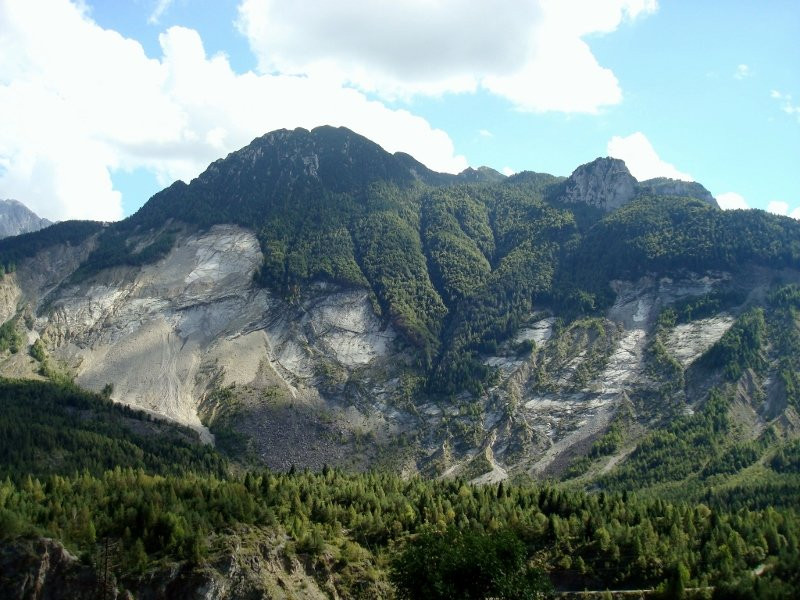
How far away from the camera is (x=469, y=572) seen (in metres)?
103

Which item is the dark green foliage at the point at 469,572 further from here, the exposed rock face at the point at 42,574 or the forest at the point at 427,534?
the exposed rock face at the point at 42,574

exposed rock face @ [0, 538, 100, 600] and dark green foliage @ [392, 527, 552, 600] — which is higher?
exposed rock face @ [0, 538, 100, 600]

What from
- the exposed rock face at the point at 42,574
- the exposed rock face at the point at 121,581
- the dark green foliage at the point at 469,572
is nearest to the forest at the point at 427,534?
the dark green foliage at the point at 469,572

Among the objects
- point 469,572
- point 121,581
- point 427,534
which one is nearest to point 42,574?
point 121,581

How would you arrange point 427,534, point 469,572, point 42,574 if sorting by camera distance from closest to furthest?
point 469,572
point 42,574
point 427,534

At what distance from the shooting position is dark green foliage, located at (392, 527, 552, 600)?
10100 cm

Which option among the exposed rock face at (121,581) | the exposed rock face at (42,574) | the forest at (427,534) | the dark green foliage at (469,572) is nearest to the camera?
the dark green foliage at (469,572)

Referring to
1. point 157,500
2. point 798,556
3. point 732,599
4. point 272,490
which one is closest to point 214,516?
point 157,500

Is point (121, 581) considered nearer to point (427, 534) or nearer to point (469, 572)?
point (427, 534)

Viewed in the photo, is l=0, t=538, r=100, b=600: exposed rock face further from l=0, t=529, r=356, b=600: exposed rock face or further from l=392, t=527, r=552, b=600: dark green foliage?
l=392, t=527, r=552, b=600: dark green foliage

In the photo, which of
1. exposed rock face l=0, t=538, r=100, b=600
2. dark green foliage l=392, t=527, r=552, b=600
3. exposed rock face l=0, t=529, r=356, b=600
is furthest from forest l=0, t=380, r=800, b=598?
exposed rock face l=0, t=538, r=100, b=600

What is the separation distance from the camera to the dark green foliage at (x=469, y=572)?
10100 cm

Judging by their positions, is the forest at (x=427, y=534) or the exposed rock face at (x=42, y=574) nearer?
the forest at (x=427, y=534)

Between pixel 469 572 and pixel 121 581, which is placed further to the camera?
pixel 121 581
